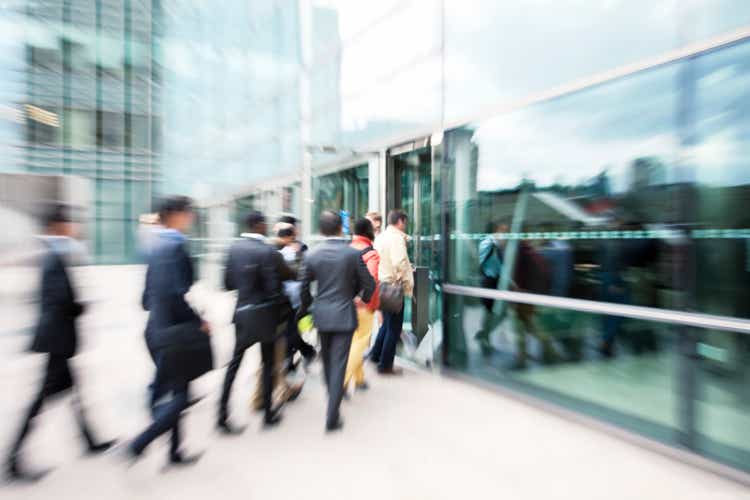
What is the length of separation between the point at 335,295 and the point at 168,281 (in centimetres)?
123

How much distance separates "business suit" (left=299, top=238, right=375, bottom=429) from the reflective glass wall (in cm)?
174

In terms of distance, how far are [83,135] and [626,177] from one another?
21876 mm

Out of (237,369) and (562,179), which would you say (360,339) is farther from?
(562,179)

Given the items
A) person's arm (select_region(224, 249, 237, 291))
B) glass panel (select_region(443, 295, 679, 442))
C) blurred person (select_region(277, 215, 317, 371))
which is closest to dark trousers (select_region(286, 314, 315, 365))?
blurred person (select_region(277, 215, 317, 371))

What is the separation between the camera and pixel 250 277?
374cm

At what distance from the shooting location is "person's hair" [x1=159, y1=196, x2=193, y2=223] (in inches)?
125

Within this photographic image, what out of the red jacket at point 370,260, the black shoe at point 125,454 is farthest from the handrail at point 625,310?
the black shoe at point 125,454

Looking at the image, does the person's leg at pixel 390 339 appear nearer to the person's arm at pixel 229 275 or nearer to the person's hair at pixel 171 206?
the person's arm at pixel 229 275

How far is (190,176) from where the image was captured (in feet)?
53.6

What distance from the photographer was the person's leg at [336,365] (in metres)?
3.84

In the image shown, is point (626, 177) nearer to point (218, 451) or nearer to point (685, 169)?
point (685, 169)

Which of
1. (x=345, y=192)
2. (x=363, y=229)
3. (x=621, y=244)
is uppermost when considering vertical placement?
(x=345, y=192)

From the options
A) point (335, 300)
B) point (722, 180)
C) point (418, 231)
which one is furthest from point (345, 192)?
point (722, 180)

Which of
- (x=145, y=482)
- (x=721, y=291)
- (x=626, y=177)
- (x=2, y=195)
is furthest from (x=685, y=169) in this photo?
(x=2, y=195)
